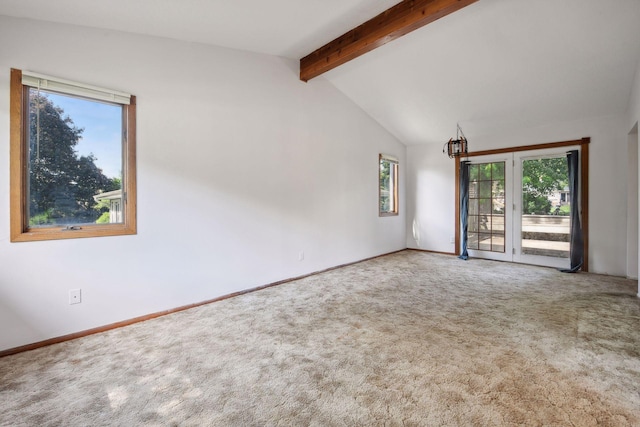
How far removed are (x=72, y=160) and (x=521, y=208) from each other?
638cm

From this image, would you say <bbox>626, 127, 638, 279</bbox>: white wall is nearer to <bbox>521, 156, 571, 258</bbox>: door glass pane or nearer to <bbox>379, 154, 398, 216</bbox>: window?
<bbox>521, 156, 571, 258</bbox>: door glass pane

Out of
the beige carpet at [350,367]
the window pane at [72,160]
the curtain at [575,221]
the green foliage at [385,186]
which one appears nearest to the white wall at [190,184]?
the window pane at [72,160]

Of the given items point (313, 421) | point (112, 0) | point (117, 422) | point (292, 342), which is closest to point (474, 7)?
point (112, 0)

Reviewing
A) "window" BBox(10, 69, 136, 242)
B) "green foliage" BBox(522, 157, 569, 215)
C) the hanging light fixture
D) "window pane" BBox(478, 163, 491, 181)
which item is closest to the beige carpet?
"window" BBox(10, 69, 136, 242)

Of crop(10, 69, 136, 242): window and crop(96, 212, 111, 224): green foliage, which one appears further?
crop(96, 212, 111, 224): green foliage

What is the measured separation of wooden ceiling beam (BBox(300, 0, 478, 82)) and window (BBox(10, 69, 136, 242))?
2.39m

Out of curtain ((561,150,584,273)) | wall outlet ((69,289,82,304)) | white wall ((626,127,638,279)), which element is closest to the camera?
wall outlet ((69,289,82,304))

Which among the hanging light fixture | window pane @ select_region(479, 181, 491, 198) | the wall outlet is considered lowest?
the wall outlet

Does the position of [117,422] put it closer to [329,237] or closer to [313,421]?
[313,421]

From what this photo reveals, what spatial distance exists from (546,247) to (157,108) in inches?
242

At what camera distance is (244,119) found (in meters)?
3.76

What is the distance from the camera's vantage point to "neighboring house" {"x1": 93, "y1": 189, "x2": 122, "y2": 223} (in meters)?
2.82

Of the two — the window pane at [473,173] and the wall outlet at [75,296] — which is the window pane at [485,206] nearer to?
the window pane at [473,173]

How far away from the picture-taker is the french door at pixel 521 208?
5020 mm
